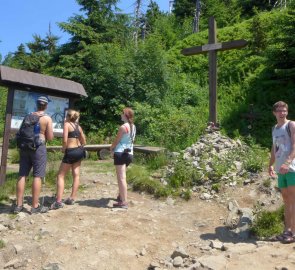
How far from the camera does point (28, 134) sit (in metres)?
6.22

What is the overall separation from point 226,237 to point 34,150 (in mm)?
3236

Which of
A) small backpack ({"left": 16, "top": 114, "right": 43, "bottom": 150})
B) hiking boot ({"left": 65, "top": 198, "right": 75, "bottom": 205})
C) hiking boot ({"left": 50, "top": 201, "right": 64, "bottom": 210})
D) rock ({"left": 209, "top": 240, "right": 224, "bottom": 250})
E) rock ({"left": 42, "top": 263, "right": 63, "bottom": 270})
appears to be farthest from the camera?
hiking boot ({"left": 65, "top": 198, "right": 75, "bottom": 205})

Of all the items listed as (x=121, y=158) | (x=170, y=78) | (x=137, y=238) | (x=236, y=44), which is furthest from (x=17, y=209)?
(x=170, y=78)

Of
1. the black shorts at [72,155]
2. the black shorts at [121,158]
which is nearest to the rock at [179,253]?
the black shorts at [121,158]

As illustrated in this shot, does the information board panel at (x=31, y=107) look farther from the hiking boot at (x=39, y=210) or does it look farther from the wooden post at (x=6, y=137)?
the hiking boot at (x=39, y=210)

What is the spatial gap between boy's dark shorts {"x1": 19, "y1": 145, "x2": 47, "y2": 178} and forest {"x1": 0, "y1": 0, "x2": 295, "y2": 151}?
4284mm

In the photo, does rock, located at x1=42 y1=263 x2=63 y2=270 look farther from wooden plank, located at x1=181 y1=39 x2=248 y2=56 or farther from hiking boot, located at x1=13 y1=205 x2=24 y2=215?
wooden plank, located at x1=181 y1=39 x2=248 y2=56

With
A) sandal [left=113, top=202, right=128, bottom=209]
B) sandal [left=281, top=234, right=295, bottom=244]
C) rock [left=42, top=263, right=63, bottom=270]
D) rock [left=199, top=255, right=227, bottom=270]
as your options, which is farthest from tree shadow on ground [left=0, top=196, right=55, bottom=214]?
sandal [left=281, top=234, right=295, bottom=244]

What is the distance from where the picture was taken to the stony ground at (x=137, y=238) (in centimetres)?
Answer: 477

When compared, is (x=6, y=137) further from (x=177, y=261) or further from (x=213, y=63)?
(x=213, y=63)

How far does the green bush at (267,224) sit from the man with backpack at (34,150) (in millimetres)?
3259

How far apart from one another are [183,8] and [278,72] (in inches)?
1184

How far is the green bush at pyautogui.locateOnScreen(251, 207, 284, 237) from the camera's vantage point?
553 cm

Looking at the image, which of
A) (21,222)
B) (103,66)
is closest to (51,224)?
A: (21,222)
